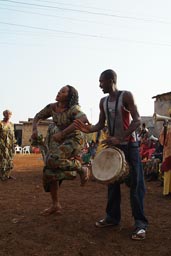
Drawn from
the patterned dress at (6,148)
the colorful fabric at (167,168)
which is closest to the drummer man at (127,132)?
the colorful fabric at (167,168)

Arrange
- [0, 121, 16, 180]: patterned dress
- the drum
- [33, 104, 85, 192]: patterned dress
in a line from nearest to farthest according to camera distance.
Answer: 1. the drum
2. [33, 104, 85, 192]: patterned dress
3. [0, 121, 16, 180]: patterned dress

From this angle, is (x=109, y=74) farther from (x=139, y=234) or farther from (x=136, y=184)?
(x=139, y=234)

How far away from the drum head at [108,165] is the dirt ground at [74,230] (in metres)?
0.72

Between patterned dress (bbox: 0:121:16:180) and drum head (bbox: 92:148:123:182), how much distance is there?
595 centimetres

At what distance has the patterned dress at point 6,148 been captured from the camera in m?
9.53

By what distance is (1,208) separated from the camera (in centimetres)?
534

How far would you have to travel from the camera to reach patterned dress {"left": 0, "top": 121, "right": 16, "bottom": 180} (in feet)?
31.3

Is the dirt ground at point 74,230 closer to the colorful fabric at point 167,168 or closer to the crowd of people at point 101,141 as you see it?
the crowd of people at point 101,141

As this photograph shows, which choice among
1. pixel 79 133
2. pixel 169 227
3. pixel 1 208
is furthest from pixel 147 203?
pixel 1 208

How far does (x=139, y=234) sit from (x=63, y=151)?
154cm

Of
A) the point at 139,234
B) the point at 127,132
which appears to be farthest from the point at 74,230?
the point at 127,132

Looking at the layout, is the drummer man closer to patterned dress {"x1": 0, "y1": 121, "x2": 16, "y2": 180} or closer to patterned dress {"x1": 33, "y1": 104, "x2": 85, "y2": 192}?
patterned dress {"x1": 33, "y1": 104, "x2": 85, "y2": 192}

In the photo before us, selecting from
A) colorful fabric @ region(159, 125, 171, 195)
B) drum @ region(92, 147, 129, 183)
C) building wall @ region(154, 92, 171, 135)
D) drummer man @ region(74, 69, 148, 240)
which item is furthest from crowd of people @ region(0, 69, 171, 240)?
building wall @ region(154, 92, 171, 135)

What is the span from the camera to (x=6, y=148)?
970cm
